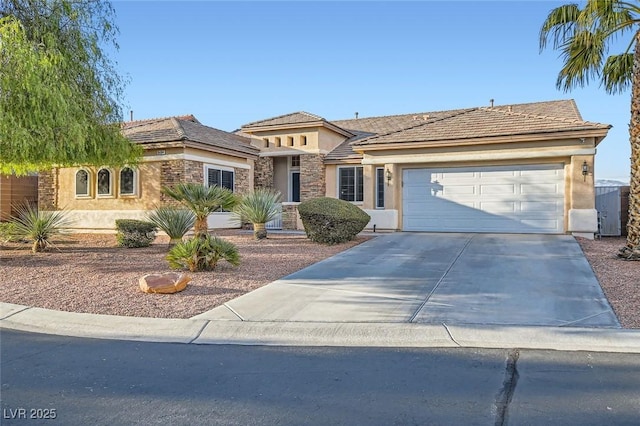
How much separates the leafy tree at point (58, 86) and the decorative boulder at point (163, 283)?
4118 millimetres

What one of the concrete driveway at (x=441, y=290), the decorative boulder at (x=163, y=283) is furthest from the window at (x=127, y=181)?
the decorative boulder at (x=163, y=283)

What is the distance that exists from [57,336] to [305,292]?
12.6 ft

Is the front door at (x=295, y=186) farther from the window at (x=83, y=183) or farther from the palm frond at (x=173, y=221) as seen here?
the palm frond at (x=173, y=221)

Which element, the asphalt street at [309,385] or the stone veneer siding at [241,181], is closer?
the asphalt street at [309,385]

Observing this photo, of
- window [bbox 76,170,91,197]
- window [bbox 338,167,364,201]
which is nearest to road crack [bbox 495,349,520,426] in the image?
window [bbox 338,167,364,201]

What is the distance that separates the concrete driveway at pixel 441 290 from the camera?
6746 millimetres

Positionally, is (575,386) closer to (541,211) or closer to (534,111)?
(541,211)

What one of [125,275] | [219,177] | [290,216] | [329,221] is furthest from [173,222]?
[290,216]

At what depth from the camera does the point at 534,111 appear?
21.4 meters

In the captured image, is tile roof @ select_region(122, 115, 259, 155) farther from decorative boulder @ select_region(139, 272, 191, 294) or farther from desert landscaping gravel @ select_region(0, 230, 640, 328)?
decorative boulder @ select_region(139, 272, 191, 294)

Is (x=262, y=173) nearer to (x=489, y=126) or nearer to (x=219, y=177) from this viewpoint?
(x=219, y=177)

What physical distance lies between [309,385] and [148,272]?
6.76 metres

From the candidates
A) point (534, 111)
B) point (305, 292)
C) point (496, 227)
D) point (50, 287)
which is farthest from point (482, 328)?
point (534, 111)

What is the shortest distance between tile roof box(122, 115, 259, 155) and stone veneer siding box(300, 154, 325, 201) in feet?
8.45
